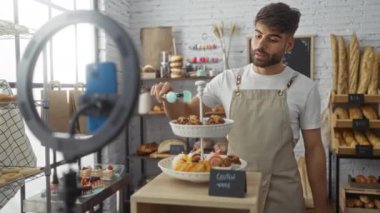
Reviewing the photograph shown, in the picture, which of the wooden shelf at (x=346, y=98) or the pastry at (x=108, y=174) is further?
the wooden shelf at (x=346, y=98)

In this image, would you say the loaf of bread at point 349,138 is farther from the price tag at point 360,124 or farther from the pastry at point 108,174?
the pastry at point 108,174

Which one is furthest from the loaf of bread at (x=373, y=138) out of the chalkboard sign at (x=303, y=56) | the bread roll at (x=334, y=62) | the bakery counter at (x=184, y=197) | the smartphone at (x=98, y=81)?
the smartphone at (x=98, y=81)

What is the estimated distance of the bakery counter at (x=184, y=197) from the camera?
1040 millimetres

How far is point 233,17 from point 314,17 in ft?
2.92

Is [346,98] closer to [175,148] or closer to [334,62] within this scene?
[334,62]

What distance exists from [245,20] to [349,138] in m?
1.71

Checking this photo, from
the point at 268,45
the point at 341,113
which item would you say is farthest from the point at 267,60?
the point at 341,113

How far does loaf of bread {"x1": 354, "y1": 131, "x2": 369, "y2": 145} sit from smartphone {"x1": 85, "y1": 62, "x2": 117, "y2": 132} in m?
3.31

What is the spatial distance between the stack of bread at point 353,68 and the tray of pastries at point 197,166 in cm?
262

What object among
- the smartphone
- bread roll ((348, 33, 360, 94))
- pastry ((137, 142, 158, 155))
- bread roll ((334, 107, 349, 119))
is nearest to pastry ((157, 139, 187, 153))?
pastry ((137, 142, 158, 155))

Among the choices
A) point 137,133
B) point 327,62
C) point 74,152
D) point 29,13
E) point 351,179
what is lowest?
point 351,179

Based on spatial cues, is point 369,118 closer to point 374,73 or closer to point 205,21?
point 374,73

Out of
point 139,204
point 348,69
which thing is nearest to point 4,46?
point 139,204

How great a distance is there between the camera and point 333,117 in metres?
3.35
